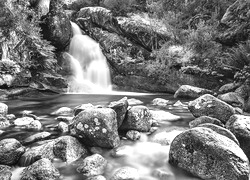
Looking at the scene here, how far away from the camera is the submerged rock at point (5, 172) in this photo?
3.38m

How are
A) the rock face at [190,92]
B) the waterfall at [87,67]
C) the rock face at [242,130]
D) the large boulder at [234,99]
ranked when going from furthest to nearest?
the waterfall at [87,67] < the rock face at [190,92] < the large boulder at [234,99] < the rock face at [242,130]

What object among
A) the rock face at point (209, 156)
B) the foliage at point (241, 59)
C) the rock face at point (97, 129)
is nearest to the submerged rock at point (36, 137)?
the rock face at point (97, 129)

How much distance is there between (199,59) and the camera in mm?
12898

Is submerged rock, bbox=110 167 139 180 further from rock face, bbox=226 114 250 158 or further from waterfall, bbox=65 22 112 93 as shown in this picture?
waterfall, bbox=65 22 112 93

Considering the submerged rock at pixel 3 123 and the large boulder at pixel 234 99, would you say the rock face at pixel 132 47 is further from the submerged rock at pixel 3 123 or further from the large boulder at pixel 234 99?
the submerged rock at pixel 3 123

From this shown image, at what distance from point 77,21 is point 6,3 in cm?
648

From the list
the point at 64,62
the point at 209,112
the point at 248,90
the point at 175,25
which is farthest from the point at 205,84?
the point at 64,62

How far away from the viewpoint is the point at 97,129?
4.41 meters

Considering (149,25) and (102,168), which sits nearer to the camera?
(102,168)

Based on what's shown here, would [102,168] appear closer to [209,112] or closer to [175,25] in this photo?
[209,112]

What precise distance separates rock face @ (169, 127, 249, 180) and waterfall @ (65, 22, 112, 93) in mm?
10920

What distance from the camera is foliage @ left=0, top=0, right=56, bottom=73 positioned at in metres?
11.7

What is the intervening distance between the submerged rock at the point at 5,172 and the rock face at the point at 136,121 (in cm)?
253

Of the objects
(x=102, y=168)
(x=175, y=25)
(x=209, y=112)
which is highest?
(x=175, y=25)
